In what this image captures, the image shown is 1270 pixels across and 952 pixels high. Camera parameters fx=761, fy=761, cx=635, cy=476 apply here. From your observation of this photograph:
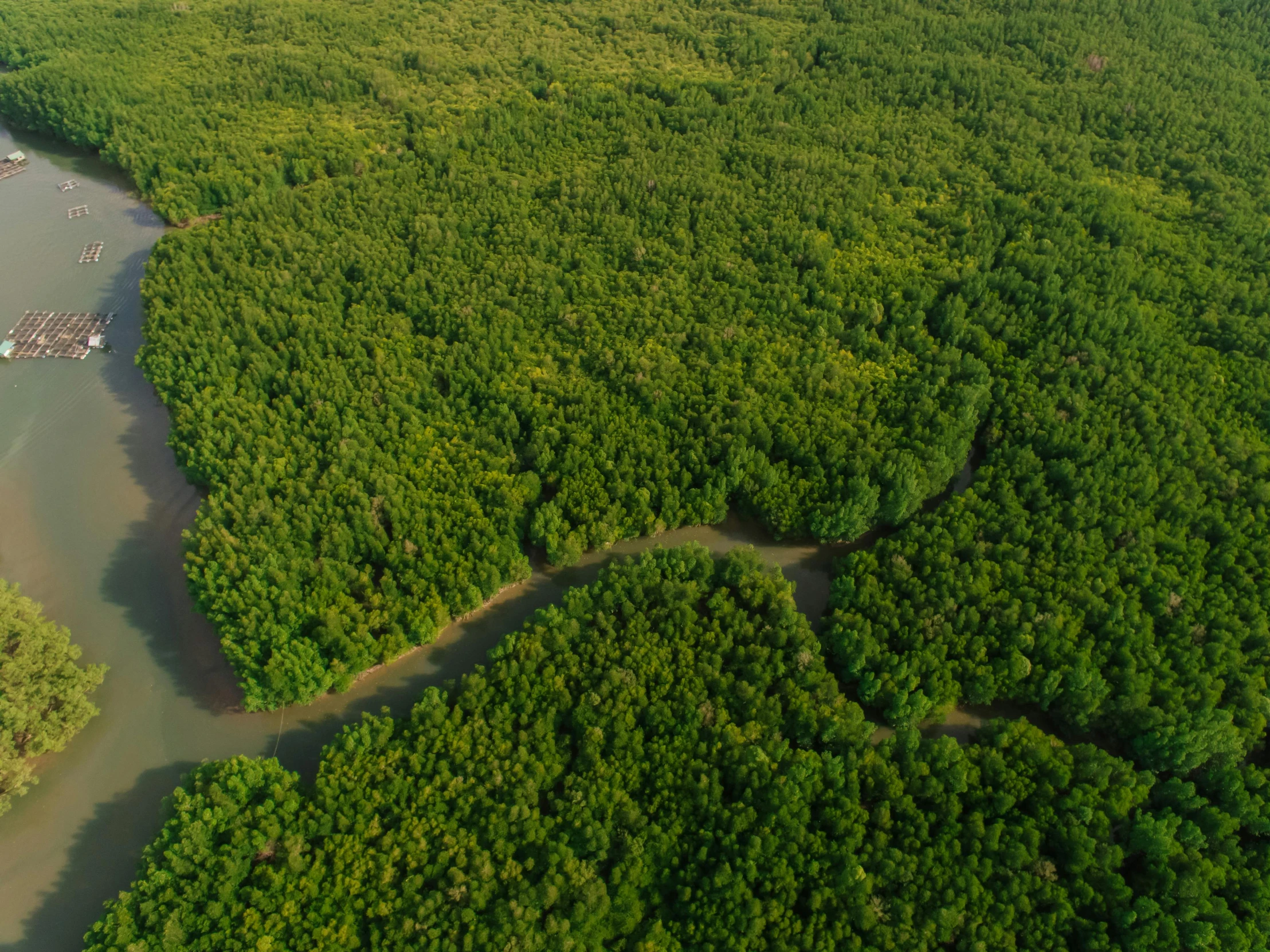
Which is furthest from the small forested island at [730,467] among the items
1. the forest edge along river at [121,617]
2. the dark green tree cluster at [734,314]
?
the forest edge along river at [121,617]

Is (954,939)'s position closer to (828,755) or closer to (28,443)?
(828,755)

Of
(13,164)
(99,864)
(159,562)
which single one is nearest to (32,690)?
(99,864)

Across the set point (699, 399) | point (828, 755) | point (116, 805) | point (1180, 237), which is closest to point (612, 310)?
point (699, 399)

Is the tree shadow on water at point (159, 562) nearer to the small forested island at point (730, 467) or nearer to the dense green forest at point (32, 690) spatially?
the dense green forest at point (32, 690)

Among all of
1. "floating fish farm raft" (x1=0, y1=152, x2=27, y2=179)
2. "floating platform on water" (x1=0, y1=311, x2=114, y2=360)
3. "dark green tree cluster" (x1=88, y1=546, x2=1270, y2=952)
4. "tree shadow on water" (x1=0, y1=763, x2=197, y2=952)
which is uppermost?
"floating fish farm raft" (x1=0, y1=152, x2=27, y2=179)

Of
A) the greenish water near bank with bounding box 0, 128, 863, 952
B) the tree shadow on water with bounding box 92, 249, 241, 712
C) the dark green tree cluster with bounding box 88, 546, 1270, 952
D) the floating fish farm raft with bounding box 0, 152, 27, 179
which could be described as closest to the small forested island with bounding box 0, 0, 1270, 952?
the dark green tree cluster with bounding box 88, 546, 1270, 952

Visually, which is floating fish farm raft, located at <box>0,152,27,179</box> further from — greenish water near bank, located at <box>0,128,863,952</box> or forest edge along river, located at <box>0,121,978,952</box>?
forest edge along river, located at <box>0,121,978,952</box>
